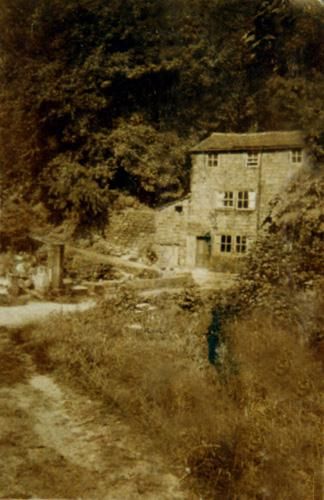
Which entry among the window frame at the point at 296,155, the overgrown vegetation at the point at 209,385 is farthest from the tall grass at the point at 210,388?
the window frame at the point at 296,155

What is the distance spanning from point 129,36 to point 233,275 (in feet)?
12.6

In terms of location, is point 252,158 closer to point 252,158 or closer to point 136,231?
point 252,158

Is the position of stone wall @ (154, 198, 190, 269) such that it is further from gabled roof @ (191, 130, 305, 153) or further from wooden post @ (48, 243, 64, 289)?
wooden post @ (48, 243, 64, 289)

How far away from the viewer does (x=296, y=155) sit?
5797 millimetres

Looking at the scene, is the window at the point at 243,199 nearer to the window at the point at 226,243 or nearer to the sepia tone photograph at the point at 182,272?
the sepia tone photograph at the point at 182,272

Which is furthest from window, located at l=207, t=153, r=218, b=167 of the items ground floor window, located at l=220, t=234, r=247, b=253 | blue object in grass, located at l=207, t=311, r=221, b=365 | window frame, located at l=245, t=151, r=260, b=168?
blue object in grass, located at l=207, t=311, r=221, b=365

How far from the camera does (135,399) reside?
5.78 m

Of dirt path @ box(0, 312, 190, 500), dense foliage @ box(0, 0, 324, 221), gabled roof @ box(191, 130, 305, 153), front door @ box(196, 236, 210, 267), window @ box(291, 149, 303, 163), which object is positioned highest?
dense foliage @ box(0, 0, 324, 221)

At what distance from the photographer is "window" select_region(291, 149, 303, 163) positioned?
18.9 ft

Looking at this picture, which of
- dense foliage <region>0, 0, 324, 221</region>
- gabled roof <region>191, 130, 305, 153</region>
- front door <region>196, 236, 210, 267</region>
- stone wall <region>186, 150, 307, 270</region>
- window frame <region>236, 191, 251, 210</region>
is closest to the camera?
dense foliage <region>0, 0, 324, 221</region>

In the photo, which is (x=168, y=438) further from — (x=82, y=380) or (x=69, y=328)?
(x=69, y=328)

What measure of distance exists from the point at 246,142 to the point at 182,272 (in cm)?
226

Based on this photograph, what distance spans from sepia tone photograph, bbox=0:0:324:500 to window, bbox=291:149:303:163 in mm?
23

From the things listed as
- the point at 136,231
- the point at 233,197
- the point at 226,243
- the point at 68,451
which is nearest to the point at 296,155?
the point at 233,197
